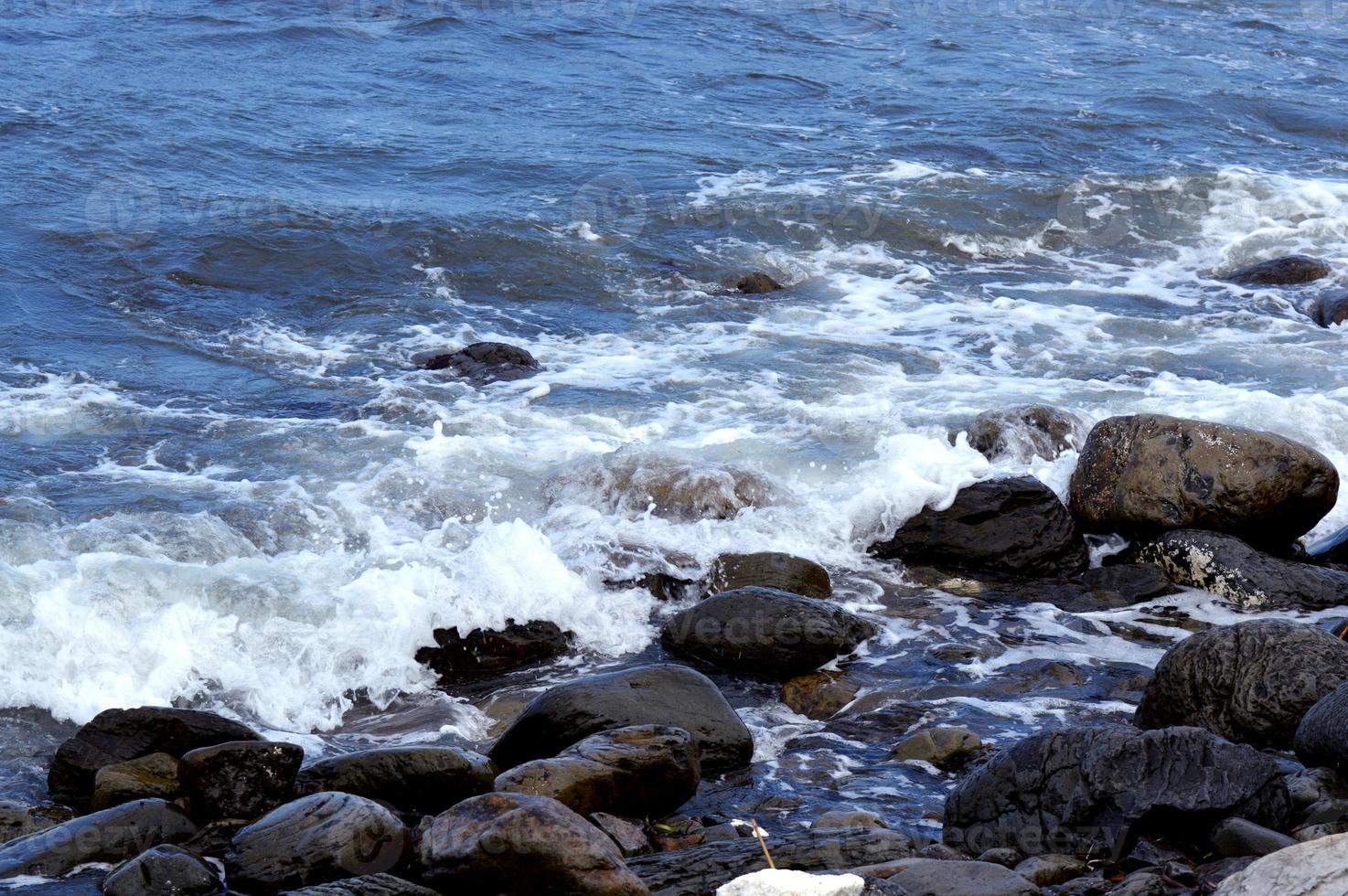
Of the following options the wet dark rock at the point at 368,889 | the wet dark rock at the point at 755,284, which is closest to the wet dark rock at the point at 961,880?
the wet dark rock at the point at 368,889

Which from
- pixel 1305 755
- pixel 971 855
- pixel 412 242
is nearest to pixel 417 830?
pixel 971 855

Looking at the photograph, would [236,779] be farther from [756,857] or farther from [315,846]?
[756,857]

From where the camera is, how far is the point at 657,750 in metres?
5.29

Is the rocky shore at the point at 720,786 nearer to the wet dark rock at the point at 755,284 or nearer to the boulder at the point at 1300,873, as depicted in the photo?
the boulder at the point at 1300,873

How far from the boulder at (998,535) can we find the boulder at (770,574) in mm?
760

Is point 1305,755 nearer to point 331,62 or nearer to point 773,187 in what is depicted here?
point 773,187

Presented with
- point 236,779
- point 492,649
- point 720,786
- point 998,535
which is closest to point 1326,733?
point 720,786

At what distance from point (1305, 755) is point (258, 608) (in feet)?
16.5

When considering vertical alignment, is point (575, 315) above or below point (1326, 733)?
below

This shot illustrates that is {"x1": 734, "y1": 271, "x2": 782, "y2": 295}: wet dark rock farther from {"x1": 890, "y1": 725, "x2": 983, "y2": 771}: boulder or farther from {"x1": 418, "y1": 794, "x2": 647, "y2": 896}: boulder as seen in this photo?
{"x1": 418, "y1": 794, "x2": 647, "y2": 896}: boulder

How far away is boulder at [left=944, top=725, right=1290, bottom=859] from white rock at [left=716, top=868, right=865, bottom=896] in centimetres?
124

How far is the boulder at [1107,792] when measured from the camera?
4695 millimetres

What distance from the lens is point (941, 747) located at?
19.0 feet

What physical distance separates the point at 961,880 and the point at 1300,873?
3.91 feet
